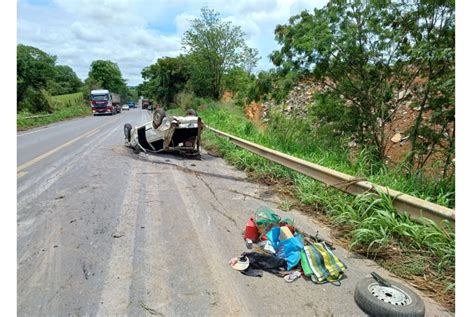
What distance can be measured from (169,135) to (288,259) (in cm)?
666

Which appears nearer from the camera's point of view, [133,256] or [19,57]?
[133,256]

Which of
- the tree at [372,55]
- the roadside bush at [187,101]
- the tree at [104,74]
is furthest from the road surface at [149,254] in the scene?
the tree at [104,74]

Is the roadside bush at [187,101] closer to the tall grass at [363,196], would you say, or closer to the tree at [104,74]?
the tall grass at [363,196]

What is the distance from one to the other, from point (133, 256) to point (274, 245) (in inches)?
55.3

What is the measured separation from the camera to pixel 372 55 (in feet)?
26.0

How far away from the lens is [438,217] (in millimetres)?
3104

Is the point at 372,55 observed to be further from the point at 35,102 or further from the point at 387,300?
the point at 35,102

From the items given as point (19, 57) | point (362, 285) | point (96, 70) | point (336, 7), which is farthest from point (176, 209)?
point (96, 70)

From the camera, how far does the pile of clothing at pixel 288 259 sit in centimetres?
304

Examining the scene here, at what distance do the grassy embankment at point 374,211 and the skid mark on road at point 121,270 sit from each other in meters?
2.19

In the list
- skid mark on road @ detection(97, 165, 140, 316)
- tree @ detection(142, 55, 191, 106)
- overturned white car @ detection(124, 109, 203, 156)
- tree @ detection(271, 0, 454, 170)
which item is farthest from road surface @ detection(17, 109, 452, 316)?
tree @ detection(142, 55, 191, 106)

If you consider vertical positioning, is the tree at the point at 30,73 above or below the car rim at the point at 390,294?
above

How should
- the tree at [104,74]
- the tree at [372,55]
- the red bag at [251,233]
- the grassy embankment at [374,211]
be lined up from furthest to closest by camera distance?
1. the tree at [104,74]
2. the tree at [372,55]
3. the red bag at [251,233]
4. the grassy embankment at [374,211]

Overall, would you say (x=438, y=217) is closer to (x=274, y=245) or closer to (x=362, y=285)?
(x=362, y=285)
